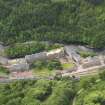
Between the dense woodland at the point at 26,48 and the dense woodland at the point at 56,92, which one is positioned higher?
the dense woodland at the point at 56,92


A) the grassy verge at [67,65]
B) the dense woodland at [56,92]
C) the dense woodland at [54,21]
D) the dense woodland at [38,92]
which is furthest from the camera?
the dense woodland at [54,21]

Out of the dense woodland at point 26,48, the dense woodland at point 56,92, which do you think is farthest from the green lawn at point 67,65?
the dense woodland at point 26,48

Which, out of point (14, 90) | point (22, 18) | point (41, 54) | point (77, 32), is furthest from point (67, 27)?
point (14, 90)

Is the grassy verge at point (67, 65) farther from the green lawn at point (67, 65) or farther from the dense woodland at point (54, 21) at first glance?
the dense woodland at point (54, 21)

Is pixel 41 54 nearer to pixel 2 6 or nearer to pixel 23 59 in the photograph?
pixel 23 59

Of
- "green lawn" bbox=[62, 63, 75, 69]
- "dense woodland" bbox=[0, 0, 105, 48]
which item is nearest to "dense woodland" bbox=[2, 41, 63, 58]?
"dense woodland" bbox=[0, 0, 105, 48]

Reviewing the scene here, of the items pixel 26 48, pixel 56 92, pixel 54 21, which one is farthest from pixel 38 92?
pixel 54 21

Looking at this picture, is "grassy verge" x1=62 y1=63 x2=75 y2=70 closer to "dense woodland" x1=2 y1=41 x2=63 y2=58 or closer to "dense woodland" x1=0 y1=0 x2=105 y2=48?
"dense woodland" x1=2 y1=41 x2=63 y2=58

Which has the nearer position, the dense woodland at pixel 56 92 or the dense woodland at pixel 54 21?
the dense woodland at pixel 56 92
